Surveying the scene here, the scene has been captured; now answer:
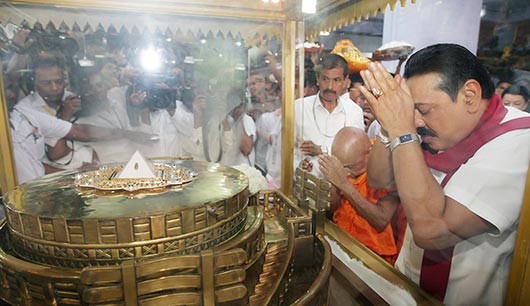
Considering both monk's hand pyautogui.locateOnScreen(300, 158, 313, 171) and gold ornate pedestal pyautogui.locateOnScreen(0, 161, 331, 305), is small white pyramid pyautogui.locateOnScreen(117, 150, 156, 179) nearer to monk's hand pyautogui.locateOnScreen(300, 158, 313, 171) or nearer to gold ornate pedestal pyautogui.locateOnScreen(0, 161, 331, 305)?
gold ornate pedestal pyautogui.locateOnScreen(0, 161, 331, 305)

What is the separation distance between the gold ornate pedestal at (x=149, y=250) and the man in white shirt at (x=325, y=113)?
786 millimetres

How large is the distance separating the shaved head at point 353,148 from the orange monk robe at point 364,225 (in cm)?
8

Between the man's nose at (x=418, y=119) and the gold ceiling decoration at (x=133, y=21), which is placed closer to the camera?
the man's nose at (x=418, y=119)

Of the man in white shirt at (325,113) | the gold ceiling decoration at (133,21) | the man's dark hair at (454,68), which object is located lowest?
the man in white shirt at (325,113)

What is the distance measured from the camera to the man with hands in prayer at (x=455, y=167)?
1.16 meters

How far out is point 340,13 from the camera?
7.36 ft

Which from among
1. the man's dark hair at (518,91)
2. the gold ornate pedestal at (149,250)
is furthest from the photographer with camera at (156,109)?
the man's dark hair at (518,91)

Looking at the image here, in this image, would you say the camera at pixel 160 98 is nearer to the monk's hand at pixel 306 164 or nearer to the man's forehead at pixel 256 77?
the man's forehead at pixel 256 77

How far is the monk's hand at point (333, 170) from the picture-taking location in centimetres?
226

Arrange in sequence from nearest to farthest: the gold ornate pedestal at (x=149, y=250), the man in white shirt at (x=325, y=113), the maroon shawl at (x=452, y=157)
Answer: the gold ornate pedestal at (x=149, y=250)
the maroon shawl at (x=452, y=157)
the man in white shirt at (x=325, y=113)

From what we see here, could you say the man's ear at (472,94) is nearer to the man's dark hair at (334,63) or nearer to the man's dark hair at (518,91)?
the man's dark hair at (518,91)

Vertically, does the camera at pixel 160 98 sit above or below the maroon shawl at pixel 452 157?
above

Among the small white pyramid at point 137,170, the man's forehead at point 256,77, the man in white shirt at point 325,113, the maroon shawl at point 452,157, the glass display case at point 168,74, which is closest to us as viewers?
the maroon shawl at point 452,157

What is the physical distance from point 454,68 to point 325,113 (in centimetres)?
124
